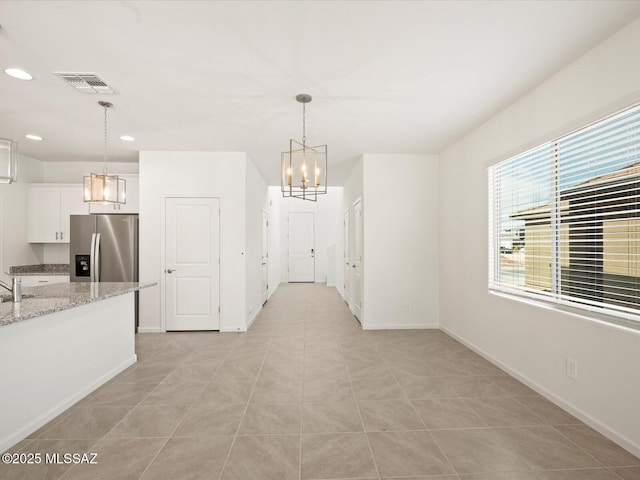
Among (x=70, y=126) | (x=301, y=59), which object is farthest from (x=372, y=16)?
(x=70, y=126)

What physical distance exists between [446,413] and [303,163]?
93.1 inches

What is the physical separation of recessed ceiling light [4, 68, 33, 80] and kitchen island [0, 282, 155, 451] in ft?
6.09

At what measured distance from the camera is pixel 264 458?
77.2 inches

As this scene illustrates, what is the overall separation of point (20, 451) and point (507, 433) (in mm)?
3243

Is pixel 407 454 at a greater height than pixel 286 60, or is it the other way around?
pixel 286 60

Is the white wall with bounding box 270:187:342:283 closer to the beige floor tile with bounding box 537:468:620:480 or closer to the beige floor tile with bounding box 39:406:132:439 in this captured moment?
the beige floor tile with bounding box 39:406:132:439

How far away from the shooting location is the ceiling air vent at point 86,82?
2.63m

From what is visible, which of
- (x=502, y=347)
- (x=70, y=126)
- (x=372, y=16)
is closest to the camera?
(x=372, y=16)

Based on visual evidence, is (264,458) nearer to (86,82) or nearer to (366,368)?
(366,368)

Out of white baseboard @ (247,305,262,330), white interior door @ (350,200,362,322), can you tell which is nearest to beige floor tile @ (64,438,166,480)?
white baseboard @ (247,305,262,330)

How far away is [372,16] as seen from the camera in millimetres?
1958

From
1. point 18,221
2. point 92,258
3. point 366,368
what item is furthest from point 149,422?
point 18,221

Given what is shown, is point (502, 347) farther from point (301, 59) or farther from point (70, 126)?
point (70, 126)

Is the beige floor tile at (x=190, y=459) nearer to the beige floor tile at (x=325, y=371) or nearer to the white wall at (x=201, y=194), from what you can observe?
the beige floor tile at (x=325, y=371)
